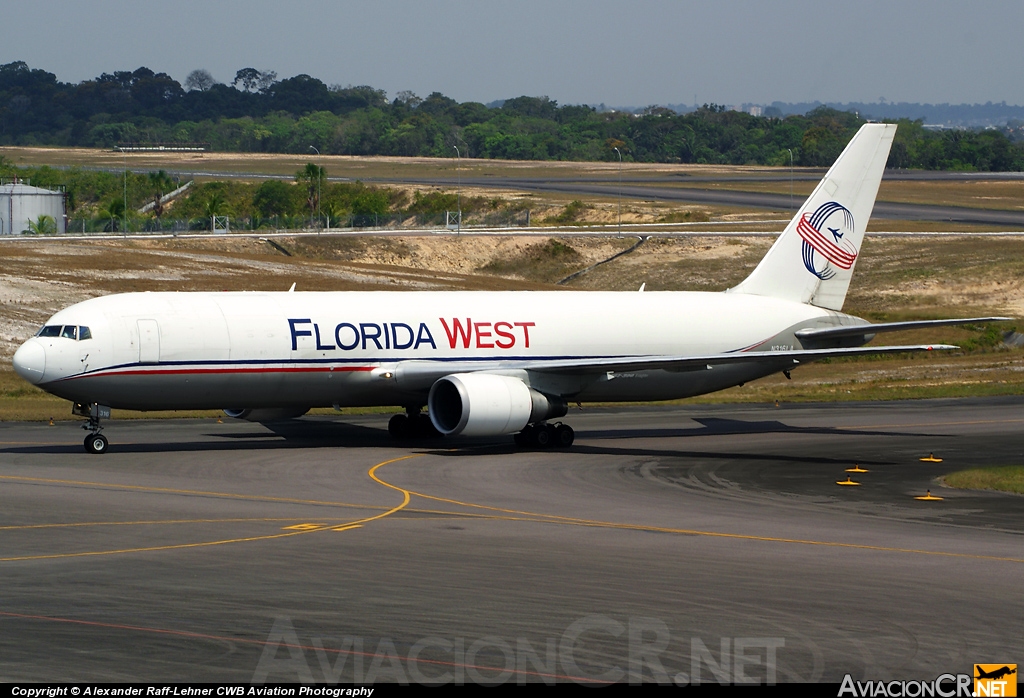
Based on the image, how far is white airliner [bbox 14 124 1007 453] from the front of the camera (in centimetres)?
3903

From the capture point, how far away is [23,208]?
439 ft

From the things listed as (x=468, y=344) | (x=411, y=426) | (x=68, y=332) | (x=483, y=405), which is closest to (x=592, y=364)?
(x=468, y=344)

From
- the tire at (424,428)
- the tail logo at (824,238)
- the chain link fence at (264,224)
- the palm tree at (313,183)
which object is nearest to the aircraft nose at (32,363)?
the tire at (424,428)

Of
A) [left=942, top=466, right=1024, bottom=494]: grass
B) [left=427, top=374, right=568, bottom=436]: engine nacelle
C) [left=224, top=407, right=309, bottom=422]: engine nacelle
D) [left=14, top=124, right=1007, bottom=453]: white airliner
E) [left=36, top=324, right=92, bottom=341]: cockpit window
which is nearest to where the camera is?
[left=942, top=466, right=1024, bottom=494]: grass

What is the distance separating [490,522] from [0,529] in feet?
34.3

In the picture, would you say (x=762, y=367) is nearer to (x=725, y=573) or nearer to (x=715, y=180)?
(x=725, y=573)

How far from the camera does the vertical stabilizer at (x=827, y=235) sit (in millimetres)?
49938

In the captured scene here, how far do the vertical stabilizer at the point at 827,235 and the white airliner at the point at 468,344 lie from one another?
5 centimetres

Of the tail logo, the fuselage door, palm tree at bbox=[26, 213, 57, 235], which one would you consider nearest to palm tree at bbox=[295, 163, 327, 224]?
palm tree at bbox=[26, 213, 57, 235]

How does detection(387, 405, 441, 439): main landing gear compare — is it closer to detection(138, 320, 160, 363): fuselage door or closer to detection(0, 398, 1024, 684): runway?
detection(0, 398, 1024, 684): runway

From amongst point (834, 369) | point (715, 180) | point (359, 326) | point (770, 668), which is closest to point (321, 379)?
point (359, 326)

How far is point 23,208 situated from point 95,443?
104 metres

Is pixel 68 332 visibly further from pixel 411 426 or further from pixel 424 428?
pixel 424 428

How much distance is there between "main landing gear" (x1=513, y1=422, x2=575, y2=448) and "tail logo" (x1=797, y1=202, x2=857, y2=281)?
44.7ft
